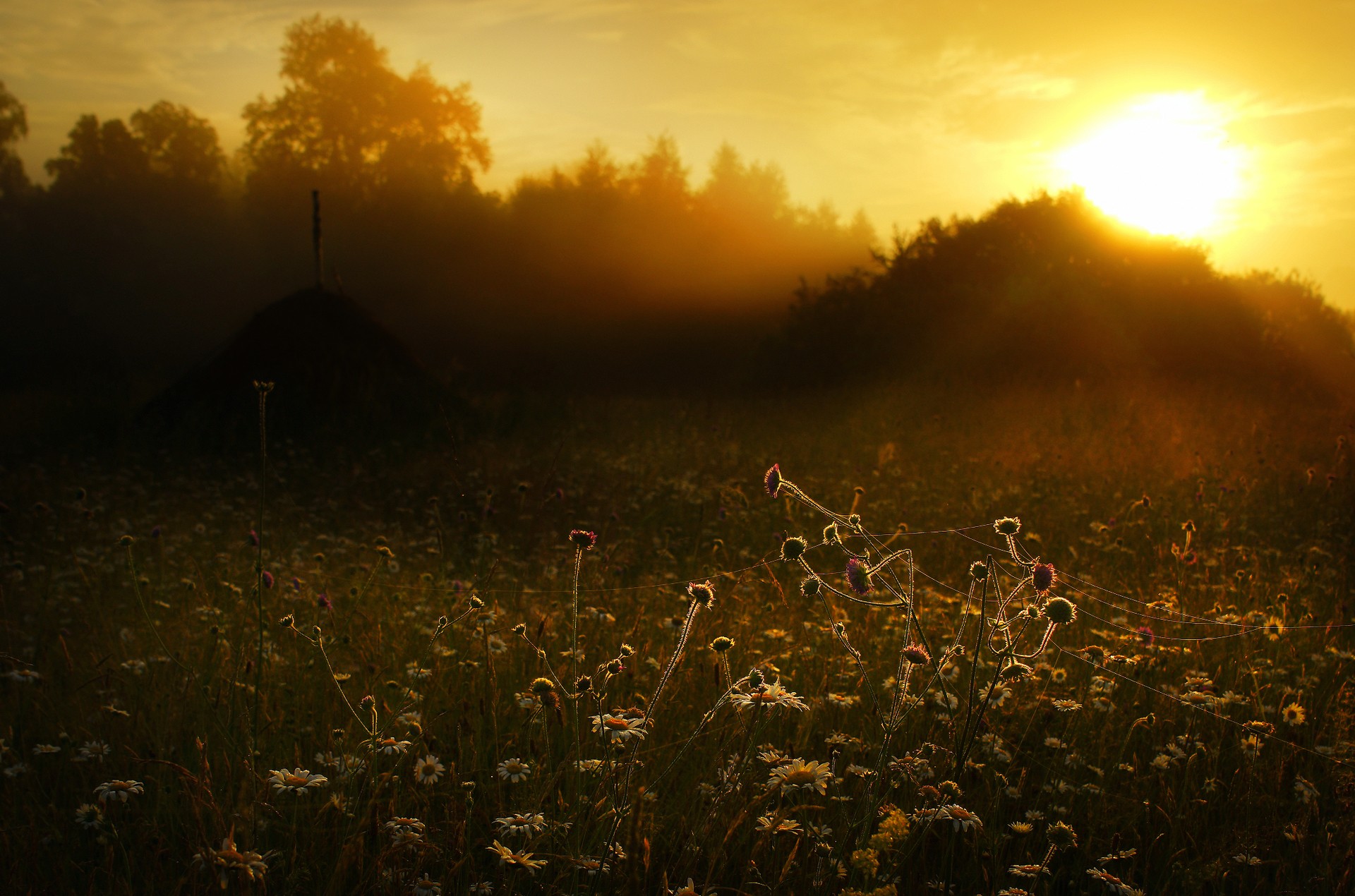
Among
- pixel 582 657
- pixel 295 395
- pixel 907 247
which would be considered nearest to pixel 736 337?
pixel 907 247

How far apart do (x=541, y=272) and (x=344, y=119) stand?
46.3 ft

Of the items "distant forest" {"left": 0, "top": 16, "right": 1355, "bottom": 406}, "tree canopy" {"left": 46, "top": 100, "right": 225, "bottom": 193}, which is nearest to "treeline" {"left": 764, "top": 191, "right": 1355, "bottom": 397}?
"distant forest" {"left": 0, "top": 16, "right": 1355, "bottom": 406}

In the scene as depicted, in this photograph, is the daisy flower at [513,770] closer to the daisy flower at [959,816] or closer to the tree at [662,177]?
the daisy flower at [959,816]

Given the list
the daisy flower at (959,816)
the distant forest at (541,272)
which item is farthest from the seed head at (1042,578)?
the distant forest at (541,272)

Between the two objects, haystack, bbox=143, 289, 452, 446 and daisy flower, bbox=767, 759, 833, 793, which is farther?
haystack, bbox=143, 289, 452, 446

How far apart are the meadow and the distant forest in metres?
8.30

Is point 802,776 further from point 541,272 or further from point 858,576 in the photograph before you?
point 541,272

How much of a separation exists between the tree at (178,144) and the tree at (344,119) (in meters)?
3.24

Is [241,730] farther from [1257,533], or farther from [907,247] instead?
[907,247]

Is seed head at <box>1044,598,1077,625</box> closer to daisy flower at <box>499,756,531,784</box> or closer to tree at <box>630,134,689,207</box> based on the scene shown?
daisy flower at <box>499,756,531,784</box>

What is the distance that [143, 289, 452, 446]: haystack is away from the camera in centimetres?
1021

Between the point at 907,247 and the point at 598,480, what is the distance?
11969 millimetres

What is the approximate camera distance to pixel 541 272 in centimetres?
2908

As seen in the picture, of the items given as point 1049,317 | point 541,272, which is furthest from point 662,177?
point 1049,317
